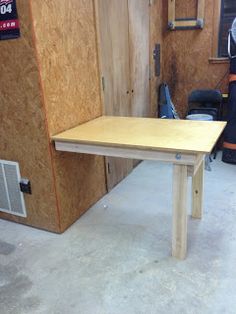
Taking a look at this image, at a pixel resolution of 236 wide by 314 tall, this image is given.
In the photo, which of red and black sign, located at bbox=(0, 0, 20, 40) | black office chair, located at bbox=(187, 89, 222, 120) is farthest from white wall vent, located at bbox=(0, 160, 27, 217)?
black office chair, located at bbox=(187, 89, 222, 120)

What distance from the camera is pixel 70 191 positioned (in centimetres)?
250

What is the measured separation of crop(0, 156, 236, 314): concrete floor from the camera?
174 centimetres

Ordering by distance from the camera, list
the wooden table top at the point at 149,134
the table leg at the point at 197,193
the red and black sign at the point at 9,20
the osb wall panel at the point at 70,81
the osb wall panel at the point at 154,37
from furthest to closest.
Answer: the osb wall panel at the point at 154,37
the table leg at the point at 197,193
the osb wall panel at the point at 70,81
the red and black sign at the point at 9,20
the wooden table top at the point at 149,134

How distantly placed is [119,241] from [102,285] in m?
0.47

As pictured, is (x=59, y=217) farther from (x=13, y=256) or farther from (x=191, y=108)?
(x=191, y=108)

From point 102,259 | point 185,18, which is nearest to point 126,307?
point 102,259

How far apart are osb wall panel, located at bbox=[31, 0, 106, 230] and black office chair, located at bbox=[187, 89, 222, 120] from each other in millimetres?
1817

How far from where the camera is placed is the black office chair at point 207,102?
4004 mm

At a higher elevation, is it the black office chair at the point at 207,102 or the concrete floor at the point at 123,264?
the black office chair at the point at 207,102

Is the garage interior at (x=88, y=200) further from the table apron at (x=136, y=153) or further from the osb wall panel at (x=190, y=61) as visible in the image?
the osb wall panel at (x=190, y=61)

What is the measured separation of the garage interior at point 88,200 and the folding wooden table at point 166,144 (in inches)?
6.5

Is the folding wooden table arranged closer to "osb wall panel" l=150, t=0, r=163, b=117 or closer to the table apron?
the table apron

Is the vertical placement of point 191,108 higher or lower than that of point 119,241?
higher

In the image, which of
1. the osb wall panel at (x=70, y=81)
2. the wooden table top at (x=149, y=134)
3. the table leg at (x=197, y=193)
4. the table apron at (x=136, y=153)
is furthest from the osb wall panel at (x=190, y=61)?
the table apron at (x=136, y=153)
